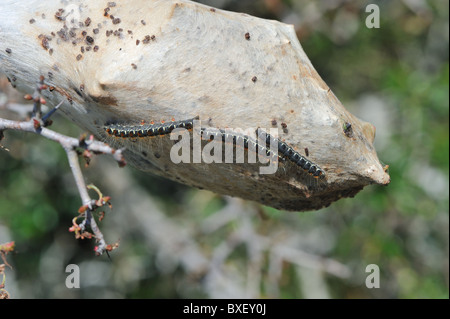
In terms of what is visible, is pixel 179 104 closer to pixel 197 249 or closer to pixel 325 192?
pixel 325 192

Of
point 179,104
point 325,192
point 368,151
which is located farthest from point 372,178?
point 179,104

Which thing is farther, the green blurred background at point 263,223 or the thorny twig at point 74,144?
the green blurred background at point 263,223

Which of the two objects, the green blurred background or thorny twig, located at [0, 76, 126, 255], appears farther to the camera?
the green blurred background

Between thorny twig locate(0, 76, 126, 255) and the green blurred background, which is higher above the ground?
the green blurred background

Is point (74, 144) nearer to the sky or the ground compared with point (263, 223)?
nearer to the ground

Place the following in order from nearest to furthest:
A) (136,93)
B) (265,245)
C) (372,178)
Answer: (136,93)
(372,178)
(265,245)

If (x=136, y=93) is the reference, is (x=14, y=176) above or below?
above

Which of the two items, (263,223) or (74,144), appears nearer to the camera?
(74,144)

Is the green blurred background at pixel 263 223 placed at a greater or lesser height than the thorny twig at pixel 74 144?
greater
